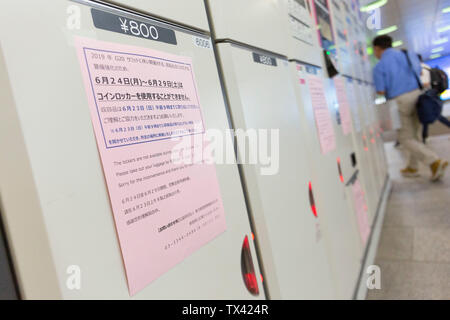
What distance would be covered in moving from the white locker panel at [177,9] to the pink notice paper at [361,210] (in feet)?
5.14

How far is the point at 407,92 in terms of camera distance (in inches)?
27.5

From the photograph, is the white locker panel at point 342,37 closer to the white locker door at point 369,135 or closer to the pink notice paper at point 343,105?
the pink notice paper at point 343,105

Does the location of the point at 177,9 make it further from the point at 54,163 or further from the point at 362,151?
the point at 362,151

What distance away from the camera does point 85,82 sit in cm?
47

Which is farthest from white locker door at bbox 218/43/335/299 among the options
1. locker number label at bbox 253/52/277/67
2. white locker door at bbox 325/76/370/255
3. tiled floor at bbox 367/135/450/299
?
white locker door at bbox 325/76/370/255

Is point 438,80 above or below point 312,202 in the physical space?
above

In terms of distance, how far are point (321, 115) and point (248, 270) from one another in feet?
3.33

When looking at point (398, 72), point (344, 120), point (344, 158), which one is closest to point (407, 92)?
point (398, 72)

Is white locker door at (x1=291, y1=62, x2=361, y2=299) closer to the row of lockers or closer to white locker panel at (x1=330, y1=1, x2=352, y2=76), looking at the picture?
the row of lockers

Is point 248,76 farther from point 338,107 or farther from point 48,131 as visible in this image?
point 338,107

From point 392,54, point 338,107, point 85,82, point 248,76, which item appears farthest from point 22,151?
point 338,107

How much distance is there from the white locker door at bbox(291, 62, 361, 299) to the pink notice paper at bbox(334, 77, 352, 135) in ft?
1.05

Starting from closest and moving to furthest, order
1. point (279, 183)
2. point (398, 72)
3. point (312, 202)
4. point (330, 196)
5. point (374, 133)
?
point (398, 72), point (279, 183), point (312, 202), point (330, 196), point (374, 133)

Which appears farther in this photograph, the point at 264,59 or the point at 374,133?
the point at 374,133
